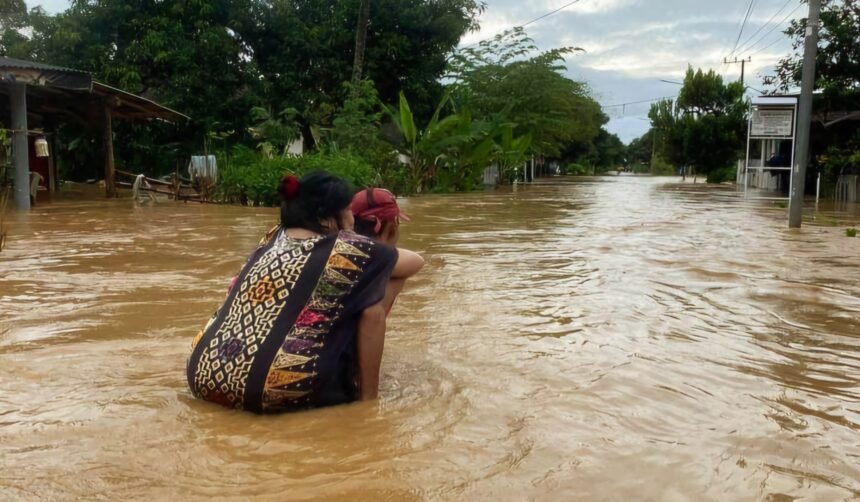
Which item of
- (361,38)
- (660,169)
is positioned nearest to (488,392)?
(361,38)

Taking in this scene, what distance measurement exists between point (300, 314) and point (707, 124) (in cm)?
3776

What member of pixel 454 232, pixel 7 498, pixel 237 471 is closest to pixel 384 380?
pixel 237 471

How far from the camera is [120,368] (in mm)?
3785

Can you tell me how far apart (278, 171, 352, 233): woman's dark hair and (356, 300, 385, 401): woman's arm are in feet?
1.28

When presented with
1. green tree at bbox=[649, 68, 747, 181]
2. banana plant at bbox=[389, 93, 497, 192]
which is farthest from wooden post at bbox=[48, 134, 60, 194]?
green tree at bbox=[649, 68, 747, 181]

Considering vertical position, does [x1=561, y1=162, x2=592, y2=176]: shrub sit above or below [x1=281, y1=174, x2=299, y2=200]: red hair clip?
above

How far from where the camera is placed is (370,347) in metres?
3.12

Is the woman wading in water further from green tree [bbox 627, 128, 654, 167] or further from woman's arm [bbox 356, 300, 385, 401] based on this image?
green tree [bbox 627, 128, 654, 167]

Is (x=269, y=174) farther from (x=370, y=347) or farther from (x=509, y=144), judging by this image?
(x=370, y=347)

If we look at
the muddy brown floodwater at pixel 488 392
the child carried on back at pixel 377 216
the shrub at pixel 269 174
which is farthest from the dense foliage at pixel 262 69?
the child carried on back at pixel 377 216

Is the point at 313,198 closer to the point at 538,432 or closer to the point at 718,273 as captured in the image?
the point at 538,432

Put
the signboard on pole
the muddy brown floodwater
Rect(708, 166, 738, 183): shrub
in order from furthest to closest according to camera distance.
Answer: Rect(708, 166, 738, 183): shrub < the signboard on pole < the muddy brown floodwater

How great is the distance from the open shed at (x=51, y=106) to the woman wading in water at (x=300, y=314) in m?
11.1

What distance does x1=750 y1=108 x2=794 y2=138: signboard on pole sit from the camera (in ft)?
51.8
